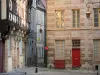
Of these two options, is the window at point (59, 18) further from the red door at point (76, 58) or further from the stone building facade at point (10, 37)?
the stone building facade at point (10, 37)

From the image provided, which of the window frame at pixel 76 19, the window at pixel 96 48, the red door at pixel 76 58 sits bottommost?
the red door at pixel 76 58

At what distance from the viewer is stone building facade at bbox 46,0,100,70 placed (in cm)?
3919

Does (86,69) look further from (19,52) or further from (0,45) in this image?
(0,45)

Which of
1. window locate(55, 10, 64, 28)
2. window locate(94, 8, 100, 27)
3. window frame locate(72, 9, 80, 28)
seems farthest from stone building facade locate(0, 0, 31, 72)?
window locate(94, 8, 100, 27)

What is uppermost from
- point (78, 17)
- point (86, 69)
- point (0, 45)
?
point (78, 17)

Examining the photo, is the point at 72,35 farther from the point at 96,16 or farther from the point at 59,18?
the point at 96,16

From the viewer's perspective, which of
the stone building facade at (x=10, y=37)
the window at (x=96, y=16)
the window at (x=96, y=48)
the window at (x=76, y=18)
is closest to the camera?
the stone building facade at (x=10, y=37)

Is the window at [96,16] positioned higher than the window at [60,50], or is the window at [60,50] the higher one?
the window at [96,16]

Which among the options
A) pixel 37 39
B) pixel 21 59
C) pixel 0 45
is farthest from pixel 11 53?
pixel 37 39

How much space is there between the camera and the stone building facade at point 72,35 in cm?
3919

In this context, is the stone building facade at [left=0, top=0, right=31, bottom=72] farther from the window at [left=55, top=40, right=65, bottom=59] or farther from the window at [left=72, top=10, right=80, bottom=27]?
the window at [left=72, top=10, right=80, bottom=27]

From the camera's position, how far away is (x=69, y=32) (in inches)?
1560

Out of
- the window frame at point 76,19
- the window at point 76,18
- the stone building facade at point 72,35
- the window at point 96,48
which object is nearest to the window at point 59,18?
the stone building facade at point 72,35

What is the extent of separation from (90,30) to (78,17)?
206cm
